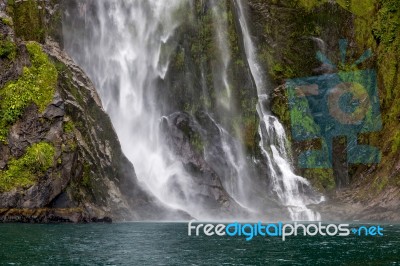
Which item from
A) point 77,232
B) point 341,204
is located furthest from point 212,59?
point 77,232

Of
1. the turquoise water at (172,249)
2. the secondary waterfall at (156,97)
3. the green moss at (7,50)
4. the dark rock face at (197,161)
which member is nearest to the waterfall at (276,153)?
the secondary waterfall at (156,97)

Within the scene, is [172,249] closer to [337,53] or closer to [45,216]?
[45,216]

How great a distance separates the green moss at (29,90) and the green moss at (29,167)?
228cm

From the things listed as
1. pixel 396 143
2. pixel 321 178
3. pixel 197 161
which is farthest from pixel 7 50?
pixel 396 143

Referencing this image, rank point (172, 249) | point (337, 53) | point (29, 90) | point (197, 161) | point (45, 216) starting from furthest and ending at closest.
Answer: point (337, 53)
point (197, 161)
point (29, 90)
point (45, 216)
point (172, 249)

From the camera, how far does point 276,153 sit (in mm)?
57562

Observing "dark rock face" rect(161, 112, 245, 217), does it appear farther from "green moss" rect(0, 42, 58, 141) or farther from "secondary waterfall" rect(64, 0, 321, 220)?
"green moss" rect(0, 42, 58, 141)

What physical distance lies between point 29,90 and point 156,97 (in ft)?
49.9

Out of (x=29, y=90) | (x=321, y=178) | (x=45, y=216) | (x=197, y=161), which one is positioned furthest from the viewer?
(x=321, y=178)

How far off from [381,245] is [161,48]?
33.5 m

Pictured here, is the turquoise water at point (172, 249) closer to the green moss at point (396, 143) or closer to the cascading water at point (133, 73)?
the cascading water at point (133, 73)

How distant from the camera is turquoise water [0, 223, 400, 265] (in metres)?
20.2

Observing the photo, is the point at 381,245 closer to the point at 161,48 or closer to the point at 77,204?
the point at 77,204

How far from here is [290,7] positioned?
6431cm
